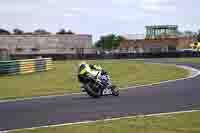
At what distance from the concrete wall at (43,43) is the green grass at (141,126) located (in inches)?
3391

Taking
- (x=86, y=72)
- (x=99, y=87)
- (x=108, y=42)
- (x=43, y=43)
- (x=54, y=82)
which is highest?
(x=108, y=42)

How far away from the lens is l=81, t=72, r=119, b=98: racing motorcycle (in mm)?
15430

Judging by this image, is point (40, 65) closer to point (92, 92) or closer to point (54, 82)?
point (54, 82)

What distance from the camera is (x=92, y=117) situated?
1080cm

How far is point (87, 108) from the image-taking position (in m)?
12.6

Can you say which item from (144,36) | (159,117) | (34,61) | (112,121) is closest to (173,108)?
(159,117)

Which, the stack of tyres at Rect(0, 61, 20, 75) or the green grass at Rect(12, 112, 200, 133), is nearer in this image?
the green grass at Rect(12, 112, 200, 133)

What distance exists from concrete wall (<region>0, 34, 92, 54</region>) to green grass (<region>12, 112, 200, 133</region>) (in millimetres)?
86121

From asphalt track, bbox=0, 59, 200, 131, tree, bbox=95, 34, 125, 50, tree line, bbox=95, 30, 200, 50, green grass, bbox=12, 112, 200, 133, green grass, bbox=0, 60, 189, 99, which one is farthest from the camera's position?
tree, bbox=95, 34, 125, 50

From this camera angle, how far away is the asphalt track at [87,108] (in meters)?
10.6

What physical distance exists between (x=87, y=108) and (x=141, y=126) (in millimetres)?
3600

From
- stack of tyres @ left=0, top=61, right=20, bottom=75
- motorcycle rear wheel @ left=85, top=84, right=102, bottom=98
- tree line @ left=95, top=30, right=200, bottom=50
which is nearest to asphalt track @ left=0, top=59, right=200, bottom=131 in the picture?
motorcycle rear wheel @ left=85, top=84, right=102, bottom=98

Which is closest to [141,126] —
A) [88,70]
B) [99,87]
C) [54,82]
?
[88,70]

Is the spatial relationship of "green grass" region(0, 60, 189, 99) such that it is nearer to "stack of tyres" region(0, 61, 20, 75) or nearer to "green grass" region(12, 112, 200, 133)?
"stack of tyres" region(0, 61, 20, 75)
